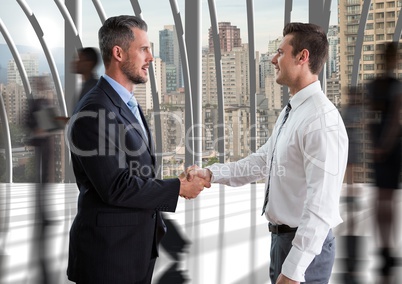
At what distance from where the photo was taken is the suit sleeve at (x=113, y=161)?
2791mm

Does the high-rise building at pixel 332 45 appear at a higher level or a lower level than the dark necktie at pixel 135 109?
higher

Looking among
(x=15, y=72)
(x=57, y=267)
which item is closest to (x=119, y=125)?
(x=57, y=267)

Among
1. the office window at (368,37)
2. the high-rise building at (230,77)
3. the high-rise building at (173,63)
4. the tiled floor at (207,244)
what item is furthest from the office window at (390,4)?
the tiled floor at (207,244)

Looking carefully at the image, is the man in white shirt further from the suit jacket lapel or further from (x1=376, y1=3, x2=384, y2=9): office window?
(x1=376, y1=3, x2=384, y2=9): office window

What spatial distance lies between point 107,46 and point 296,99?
963 mm

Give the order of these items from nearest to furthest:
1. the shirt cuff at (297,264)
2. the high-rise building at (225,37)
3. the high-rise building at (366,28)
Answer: the shirt cuff at (297,264), the high-rise building at (366,28), the high-rise building at (225,37)

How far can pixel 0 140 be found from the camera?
814 inches

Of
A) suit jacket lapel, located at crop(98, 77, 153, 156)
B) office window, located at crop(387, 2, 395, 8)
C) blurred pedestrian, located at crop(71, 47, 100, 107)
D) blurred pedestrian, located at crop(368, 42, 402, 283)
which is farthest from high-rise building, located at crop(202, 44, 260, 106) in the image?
suit jacket lapel, located at crop(98, 77, 153, 156)

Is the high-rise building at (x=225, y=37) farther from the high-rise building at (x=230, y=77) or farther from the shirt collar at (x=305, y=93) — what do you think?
the shirt collar at (x=305, y=93)

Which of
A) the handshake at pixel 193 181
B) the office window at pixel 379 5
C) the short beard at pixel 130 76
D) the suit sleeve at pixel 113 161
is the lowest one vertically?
the handshake at pixel 193 181

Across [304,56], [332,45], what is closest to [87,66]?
[304,56]

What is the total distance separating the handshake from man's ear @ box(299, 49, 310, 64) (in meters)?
1.02

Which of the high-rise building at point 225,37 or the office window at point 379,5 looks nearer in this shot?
the high-rise building at point 225,37

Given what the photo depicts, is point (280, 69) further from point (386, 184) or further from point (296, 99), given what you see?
point (386, 184)
